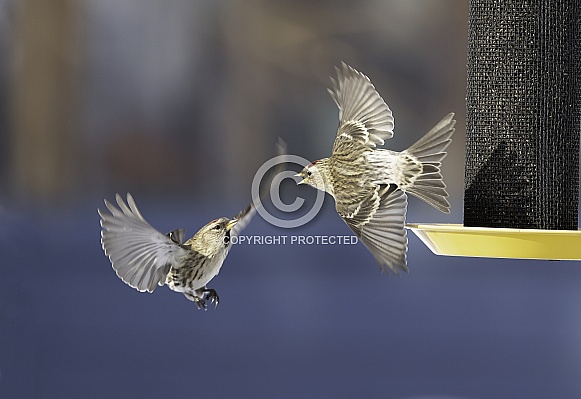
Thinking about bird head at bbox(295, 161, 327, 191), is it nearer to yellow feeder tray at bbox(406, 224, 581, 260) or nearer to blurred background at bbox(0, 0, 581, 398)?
yellow feeder tray at bbox(406, 224, 581, 260)

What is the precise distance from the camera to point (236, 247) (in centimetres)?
293

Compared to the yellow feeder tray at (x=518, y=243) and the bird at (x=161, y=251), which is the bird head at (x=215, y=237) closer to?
the bird at (x=161, y=251)

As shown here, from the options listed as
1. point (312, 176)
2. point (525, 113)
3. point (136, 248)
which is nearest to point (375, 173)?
point (312, 176)

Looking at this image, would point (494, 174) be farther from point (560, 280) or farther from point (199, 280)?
point (560, 280)

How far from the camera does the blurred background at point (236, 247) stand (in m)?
2.75

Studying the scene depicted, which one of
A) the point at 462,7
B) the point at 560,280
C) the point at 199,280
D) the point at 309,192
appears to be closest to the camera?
the point at 199,280

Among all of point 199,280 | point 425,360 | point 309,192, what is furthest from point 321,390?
point 199,280

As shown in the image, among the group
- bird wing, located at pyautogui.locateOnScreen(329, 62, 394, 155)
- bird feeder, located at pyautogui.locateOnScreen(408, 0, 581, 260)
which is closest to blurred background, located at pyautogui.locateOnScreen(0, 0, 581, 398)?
bird wing, located at pyautogui.locateOnScreen(329, 62, 394, 155)

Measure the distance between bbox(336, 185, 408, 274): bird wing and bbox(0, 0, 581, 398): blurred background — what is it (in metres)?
1.51

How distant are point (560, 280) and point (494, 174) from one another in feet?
6.26

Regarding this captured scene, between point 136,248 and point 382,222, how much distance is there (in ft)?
1.09

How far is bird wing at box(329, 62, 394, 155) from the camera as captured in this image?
131 cm

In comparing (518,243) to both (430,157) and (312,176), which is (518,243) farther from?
(312,176)

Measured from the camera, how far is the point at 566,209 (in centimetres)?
123
